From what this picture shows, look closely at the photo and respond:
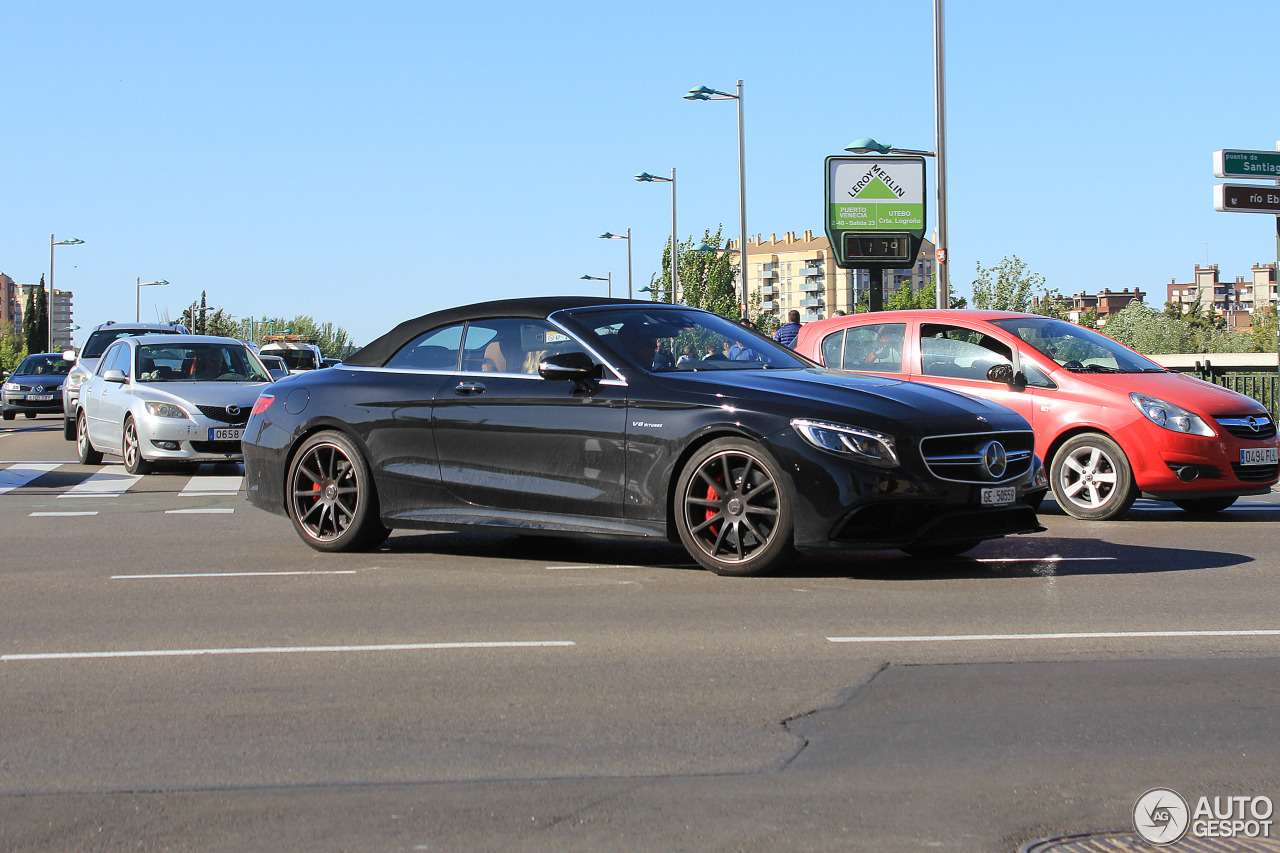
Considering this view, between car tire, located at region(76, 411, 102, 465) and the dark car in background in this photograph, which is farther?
the dark car in background

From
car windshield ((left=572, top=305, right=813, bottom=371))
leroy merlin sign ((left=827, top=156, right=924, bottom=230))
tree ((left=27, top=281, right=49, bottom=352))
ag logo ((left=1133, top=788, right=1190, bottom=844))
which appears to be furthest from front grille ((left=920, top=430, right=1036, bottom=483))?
tree ((left=27, top=281, right=49, bottom=352))

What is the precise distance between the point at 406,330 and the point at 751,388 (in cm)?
261

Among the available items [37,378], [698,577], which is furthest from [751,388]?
[37,378]

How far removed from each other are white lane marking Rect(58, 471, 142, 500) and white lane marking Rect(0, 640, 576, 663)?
27.5 ft

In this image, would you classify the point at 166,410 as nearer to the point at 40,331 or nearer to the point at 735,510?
the point at 735,510

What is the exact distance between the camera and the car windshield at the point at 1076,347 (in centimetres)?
1202

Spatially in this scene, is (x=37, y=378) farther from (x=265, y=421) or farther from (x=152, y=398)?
(x=265, y=421)

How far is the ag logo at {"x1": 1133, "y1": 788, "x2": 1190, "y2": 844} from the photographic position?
3.79 meters

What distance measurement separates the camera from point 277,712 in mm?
5129

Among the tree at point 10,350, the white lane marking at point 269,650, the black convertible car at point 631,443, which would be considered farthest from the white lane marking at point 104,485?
the tree at point 10,350

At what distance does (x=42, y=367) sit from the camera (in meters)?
37.5

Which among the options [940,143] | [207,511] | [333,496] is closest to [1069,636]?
[333,496]

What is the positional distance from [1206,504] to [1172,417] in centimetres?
137

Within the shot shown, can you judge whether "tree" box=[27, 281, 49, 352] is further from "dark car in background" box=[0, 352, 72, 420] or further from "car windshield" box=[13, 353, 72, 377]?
"dark car in background" box=[0, 352, 72, 420]
